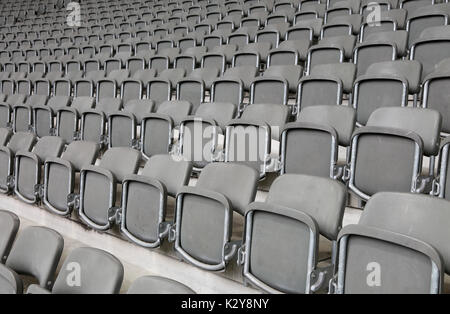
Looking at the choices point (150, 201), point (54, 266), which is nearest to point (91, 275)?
point (54, 266)

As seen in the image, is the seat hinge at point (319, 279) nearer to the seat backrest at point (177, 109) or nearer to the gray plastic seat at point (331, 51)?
the seat backrest at point (177, 109)

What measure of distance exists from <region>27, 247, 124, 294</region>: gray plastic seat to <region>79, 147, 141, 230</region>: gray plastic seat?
0.76 ft

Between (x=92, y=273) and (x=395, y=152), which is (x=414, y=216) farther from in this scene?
(x=92, y=273)

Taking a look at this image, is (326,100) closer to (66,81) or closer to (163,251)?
(163,251)

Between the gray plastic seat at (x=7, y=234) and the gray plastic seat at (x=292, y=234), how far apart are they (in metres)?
0.36

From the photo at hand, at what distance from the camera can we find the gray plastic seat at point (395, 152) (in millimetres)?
676

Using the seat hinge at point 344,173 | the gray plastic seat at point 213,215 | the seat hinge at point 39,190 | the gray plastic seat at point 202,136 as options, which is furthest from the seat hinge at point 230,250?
the seat hinge at point 39,190

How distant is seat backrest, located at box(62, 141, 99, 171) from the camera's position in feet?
3.32

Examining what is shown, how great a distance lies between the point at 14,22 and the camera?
3.29 meters

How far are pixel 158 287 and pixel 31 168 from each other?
0.68 metres

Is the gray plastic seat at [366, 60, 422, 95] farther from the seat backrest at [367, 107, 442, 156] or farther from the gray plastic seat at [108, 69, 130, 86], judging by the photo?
the gray plastic seat at [108, 69, 130, 86]

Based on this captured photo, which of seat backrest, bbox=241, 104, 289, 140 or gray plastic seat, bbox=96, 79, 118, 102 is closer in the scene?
seat backrest, bbox=241, 104, 289, 140

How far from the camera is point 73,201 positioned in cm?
92

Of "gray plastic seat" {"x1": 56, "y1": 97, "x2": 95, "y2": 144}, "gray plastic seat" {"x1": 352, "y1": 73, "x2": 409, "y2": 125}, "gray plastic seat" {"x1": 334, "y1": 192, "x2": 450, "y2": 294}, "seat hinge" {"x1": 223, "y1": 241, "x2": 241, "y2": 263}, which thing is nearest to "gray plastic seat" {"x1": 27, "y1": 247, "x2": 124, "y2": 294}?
"seat hinge" {"x1": 223, "y1": 241, "x2": 241, "y2": 263}
